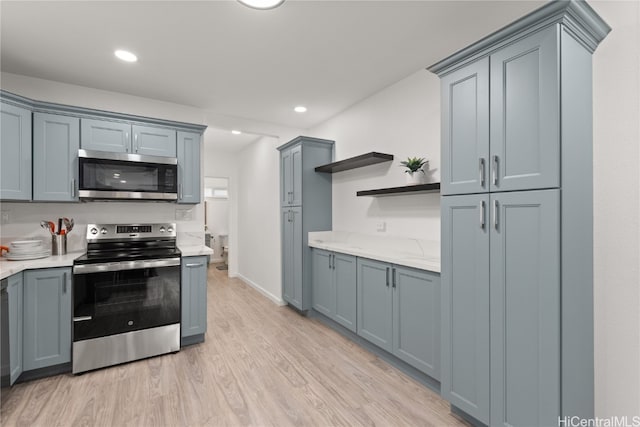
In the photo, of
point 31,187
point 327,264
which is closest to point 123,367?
point 31,187

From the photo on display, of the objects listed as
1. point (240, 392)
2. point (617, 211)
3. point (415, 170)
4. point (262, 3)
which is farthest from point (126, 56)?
point (617, 211)

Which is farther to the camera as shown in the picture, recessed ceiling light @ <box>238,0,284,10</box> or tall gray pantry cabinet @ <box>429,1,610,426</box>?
recessed ceiling light @ <box>238,0,284,10</box>

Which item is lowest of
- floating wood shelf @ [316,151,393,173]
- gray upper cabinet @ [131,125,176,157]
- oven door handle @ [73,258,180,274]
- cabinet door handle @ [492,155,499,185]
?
oven door handle @ [73,258,180,274]

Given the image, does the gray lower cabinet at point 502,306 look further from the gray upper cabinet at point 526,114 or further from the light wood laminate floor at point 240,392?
the light wood laminate floor at point 240,392

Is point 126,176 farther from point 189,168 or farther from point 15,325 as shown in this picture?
point 15,325

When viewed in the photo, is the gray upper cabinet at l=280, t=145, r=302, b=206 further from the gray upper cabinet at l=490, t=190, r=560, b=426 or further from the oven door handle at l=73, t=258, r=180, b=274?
the gray upper cabinet at l=490, t=190, r=560, b=426

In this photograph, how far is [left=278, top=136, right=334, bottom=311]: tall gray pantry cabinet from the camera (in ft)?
12.4

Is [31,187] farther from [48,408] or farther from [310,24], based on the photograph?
[310,24]

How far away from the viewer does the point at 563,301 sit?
1444 millimetres

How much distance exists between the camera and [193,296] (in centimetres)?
300

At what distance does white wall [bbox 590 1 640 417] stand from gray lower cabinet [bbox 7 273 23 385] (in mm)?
3740

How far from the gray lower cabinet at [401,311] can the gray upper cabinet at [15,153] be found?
9.76 feet

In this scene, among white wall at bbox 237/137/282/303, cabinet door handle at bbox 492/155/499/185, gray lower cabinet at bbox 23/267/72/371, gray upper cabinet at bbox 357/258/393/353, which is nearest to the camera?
cabinet door handle at bbox 492/155/499/185
